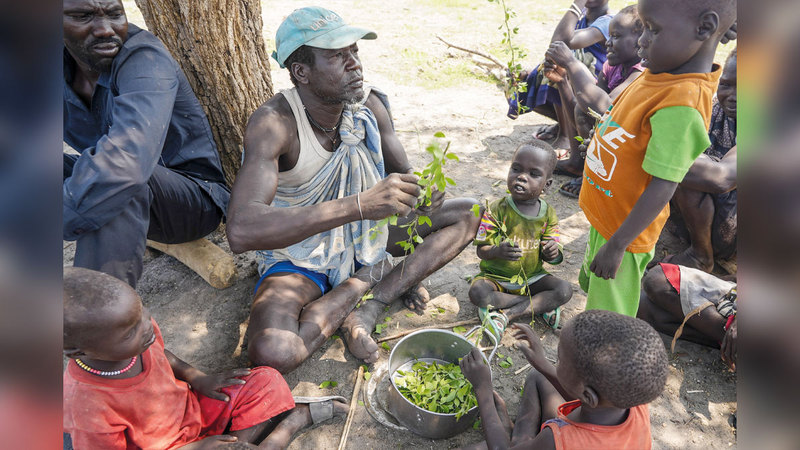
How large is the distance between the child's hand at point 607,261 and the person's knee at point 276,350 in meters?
1.58

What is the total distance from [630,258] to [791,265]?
2417 mm

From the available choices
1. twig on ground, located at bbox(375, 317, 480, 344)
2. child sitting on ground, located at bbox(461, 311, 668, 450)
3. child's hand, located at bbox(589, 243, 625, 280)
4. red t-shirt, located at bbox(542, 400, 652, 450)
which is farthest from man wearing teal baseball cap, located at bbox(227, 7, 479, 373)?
red t-shirt, located at bbox(542, 400, 652, 450)

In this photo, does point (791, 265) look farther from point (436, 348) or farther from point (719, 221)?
point (719, 221)

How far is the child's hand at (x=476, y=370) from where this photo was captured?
2.49 m

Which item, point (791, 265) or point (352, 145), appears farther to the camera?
point (352, 145)

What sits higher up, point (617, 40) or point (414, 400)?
point (617, 40)

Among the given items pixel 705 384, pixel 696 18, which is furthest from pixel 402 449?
pixel 696 18

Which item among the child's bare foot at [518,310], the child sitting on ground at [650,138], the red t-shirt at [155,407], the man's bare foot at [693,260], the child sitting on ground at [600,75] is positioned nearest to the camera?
the red t-shirt at [155,407]

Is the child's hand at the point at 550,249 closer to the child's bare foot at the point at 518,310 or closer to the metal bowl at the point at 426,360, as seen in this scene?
the child's bare foot at the point at 518,310

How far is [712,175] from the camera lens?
3242 millimetres

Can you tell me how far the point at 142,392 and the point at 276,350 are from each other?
714 millimetres

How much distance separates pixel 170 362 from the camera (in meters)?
2.52

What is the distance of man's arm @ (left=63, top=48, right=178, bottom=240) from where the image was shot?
259cm

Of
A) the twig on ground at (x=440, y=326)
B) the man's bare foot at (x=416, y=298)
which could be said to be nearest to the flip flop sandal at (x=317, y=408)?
the twig on ground at (x=440, y=326)
